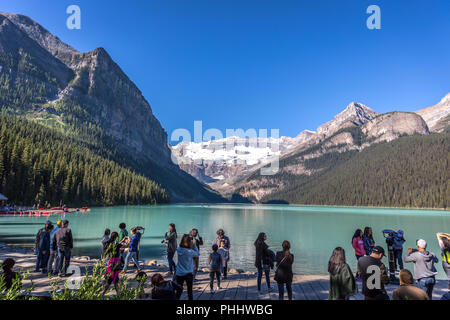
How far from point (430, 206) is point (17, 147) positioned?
226m

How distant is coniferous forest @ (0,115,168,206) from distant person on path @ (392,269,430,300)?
338 feet

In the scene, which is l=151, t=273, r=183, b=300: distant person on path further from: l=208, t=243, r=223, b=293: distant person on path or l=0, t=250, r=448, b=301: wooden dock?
l=208, t=243, r=223, b=293: distant person on path

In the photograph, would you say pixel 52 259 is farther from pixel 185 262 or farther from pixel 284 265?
pixel 284 265

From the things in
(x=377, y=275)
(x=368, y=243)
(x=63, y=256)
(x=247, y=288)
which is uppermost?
(x=377, y=275)

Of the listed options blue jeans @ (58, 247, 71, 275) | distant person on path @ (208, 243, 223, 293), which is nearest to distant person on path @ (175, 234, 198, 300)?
distant person on path @ (208, 243, 223, 293)

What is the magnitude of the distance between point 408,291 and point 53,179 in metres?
118

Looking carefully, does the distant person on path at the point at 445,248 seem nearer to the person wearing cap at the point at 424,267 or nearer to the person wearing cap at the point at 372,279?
the person wearing cap at the point at 424,267

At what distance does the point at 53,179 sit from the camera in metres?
100

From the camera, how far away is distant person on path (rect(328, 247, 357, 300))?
7293 millimetres

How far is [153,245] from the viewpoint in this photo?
3009 centimetres

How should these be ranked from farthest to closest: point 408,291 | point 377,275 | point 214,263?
point 214,263 < point 377,275 < point 408,291

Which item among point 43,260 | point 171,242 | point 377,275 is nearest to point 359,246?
Answer: point 377,275
